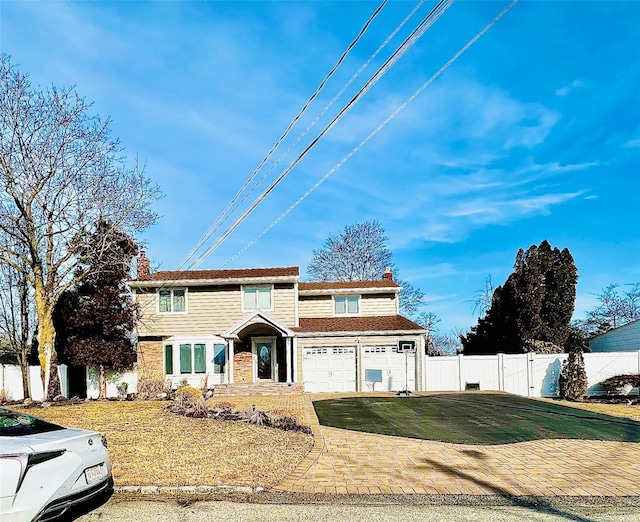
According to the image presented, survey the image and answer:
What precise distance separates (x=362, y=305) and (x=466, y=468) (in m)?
19.3

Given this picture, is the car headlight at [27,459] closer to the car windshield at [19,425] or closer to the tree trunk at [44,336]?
the car windshield at [19,425]

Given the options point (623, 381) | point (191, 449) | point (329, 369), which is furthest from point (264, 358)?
point (191, 449)

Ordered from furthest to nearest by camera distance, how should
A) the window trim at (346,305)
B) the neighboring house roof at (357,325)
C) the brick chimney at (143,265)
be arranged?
the window trim at (346,305)
the brick chimney at (143,265)
the neighboring house roof at (357,325)

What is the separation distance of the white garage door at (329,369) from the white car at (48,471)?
1894 cm

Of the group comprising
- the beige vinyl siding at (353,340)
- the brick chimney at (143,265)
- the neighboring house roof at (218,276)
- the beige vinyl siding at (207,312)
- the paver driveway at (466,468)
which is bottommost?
the paver driveway at (466,468)

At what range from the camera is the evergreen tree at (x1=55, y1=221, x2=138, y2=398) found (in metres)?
24.4

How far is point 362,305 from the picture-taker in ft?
92.0

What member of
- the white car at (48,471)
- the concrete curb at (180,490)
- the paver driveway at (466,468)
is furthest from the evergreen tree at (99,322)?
the white car at (48,471)

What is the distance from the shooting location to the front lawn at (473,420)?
1188cm

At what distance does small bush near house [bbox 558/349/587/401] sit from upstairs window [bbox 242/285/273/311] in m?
13.6

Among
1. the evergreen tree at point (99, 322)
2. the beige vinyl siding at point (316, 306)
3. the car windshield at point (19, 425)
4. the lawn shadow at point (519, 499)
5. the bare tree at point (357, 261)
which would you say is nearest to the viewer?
the car windshield at point (19, 425)

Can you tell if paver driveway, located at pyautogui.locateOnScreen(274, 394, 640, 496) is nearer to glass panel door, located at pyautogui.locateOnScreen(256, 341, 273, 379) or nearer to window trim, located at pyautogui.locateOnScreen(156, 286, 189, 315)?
glass panel door, located at pyautogui.locateOnScreen(256, 341, 273, 379)

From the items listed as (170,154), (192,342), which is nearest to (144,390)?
(192,342)

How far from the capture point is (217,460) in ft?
28.7
